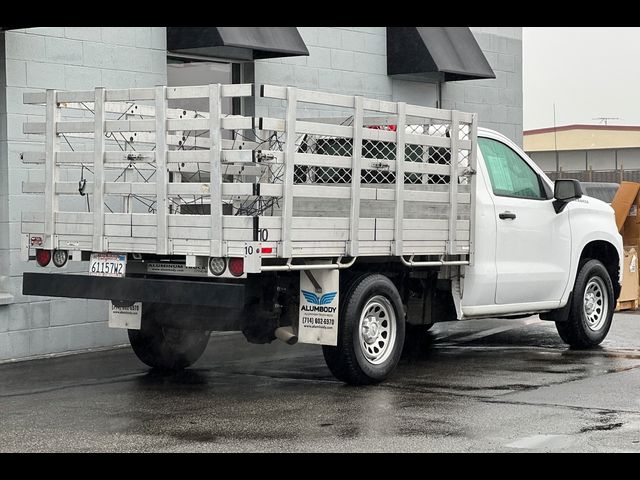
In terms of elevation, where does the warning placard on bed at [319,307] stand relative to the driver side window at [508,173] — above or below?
below

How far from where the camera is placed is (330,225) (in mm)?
9383

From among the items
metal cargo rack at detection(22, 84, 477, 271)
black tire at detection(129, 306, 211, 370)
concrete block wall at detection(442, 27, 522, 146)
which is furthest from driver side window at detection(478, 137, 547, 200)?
concrete block wall at detection(442, 27, 522, 146)

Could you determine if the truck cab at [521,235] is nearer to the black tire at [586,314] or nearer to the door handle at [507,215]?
the door handle at [507,215]

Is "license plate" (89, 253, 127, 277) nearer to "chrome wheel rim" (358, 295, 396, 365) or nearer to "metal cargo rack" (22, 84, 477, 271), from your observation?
"metal cargo rack" (22, 84, 477, 271)

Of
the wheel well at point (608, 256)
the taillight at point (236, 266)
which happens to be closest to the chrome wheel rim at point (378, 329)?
the taillight at point (236, 266)

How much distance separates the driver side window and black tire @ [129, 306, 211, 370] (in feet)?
10.0

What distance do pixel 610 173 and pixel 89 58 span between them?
89.2 feet

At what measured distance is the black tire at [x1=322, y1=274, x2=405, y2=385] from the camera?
963 centimetres

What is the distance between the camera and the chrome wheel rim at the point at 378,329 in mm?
9906

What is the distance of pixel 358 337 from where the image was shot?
31.8 ft

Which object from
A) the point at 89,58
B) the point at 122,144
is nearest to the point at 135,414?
the point at 122,144

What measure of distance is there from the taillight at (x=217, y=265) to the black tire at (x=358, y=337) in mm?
1218
